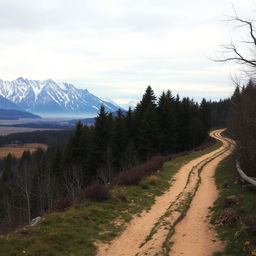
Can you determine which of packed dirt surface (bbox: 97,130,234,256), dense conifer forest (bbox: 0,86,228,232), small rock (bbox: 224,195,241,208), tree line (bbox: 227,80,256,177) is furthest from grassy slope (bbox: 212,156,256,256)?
dense conifer forest (bbox: 0,86,228,232)

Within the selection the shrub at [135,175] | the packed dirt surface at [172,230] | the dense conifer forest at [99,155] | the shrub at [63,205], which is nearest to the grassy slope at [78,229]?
the packed dirt surface at [172,230]

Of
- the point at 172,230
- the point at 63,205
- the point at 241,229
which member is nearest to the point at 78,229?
the point at 63,205

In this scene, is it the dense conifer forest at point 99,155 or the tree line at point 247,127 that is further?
the dense conifer forest at point 99,155

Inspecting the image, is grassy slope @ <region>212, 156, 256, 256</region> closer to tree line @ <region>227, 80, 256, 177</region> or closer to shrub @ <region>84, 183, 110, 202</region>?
tree line @ <region>227, 80, 256, 177</region>

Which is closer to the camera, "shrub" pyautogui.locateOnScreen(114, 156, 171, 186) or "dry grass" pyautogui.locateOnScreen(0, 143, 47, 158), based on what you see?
"shrub" pyautogui.locateOnScreen(114, 156, 171, 186)

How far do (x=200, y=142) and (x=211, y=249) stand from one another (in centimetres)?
5660

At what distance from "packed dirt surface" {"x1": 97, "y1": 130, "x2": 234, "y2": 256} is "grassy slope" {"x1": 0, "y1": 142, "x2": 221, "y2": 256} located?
1.82 ft

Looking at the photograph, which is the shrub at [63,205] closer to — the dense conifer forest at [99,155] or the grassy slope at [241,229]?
the grassy slope at [241,229]

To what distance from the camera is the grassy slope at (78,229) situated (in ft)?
29.0

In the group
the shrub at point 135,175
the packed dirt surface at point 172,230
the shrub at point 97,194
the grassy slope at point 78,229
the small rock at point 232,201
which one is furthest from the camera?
the shrub at point 135,175

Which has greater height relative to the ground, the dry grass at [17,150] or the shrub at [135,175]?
the shrub at [135,175]

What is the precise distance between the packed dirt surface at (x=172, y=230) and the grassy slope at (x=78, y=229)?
555 mm

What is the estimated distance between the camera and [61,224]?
1062 centimetres

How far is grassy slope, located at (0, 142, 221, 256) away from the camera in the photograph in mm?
8844
